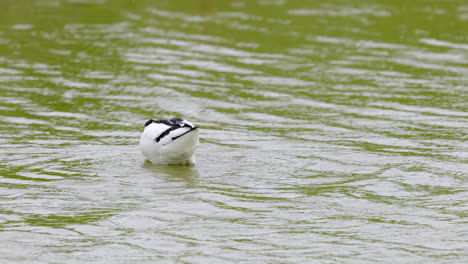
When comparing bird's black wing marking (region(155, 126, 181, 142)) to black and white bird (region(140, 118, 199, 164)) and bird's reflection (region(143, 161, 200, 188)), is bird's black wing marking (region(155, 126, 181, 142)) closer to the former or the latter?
black and white bird (region(140, 118, 199, 164))

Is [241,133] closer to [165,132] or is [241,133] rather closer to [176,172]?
[176,172]

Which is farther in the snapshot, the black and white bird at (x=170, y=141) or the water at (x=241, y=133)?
the black and white bird at (x=170, y=141)

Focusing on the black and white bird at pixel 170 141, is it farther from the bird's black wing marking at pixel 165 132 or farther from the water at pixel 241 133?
the water at pixel 241 133

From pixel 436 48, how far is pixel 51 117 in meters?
8.58

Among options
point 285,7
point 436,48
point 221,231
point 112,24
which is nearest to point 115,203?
point 221,231

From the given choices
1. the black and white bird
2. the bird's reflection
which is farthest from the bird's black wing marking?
the bird's reflection

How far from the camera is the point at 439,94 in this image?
44.7 feet

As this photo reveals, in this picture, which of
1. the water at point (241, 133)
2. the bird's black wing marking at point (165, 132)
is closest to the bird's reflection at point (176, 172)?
the water at point (241, 133)

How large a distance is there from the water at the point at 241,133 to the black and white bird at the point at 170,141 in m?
0.19

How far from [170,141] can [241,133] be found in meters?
2.17

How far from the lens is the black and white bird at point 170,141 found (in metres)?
9.48

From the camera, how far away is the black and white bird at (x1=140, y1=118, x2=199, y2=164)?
9484 mm

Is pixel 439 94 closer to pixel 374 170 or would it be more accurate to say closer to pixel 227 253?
pixel 374 170

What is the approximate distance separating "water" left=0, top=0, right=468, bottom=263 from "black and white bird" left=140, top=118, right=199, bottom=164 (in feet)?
0.61
